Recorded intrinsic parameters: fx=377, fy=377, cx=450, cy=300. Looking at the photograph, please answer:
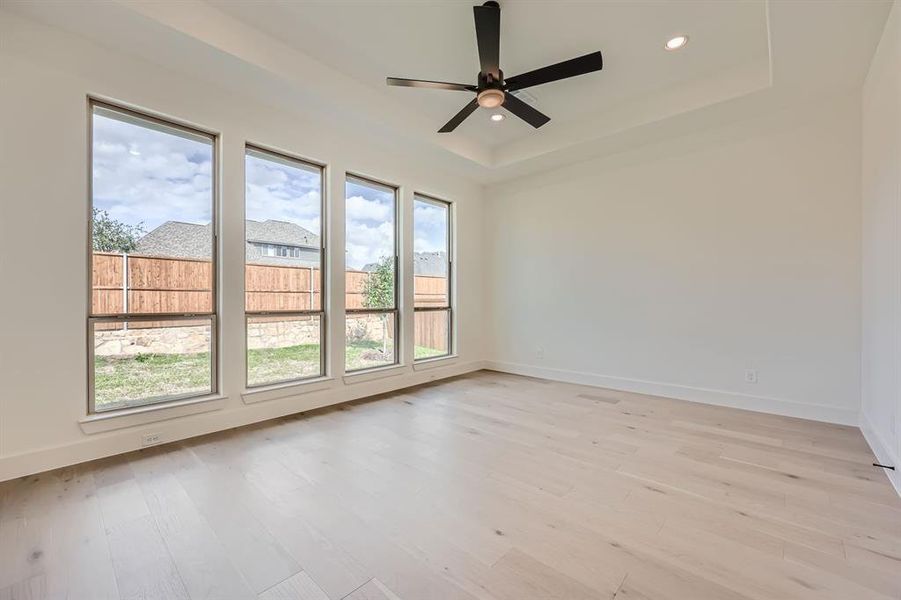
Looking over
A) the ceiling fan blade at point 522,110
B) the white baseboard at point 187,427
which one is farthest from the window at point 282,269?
the ceiling fan blade at point 522,110

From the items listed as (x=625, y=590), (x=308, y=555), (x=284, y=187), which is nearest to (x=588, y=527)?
(x=625, y=590)

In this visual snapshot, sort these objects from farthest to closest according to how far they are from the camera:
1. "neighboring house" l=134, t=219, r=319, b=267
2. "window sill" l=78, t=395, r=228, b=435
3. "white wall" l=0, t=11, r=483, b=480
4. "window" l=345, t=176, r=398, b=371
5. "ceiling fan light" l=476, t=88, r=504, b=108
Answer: "window" l=345, t=176, r=398, b=371, "neighboring house" l=134, t=219, r=319, b=267, "ceiling fan light" l=476, t=88, r=504, b=108, "window sill" l=78, t=395, r=228, b=435, "white wall" l=0, t=11, r=483, b=480

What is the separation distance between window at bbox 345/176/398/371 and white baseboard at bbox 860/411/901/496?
4.20 metres

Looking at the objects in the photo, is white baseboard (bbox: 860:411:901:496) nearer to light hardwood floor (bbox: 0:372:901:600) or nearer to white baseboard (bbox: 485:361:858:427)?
light hardwood floor (bbox: 0:372:901:600)

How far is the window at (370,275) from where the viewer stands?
14.0ft

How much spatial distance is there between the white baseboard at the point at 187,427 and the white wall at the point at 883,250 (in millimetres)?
4163

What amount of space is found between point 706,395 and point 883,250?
1.97 m

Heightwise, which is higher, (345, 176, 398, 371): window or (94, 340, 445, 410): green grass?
(345, 176, 398, 371): window

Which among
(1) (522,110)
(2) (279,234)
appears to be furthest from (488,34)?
(2) (279,234)

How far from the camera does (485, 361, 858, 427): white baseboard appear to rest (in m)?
3.38

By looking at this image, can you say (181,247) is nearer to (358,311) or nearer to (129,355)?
(129,355)

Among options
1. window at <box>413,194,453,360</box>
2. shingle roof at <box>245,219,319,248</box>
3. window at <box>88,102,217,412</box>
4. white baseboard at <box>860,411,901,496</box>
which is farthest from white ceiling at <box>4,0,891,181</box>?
white baseboard at <box>860,411,901,496</box>

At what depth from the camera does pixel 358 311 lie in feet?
14.2

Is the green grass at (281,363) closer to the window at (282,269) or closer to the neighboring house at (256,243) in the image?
the window at (282,269)
